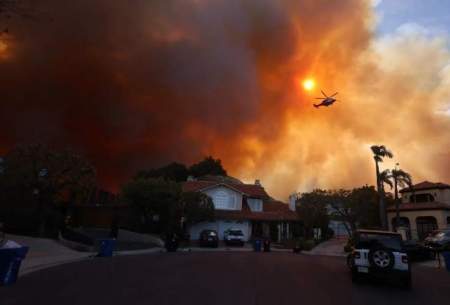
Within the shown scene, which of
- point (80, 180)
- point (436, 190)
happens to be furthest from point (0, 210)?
point (436, 190)

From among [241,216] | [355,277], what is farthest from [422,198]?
[355,277]

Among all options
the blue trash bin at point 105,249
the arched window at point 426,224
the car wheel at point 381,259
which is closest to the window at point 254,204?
the arched window at point 426,224

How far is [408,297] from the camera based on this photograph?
31.9 ft

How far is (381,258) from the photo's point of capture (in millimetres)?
11016

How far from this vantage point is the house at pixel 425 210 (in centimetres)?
4128

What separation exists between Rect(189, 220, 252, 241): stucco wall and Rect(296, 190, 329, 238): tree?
667 cm

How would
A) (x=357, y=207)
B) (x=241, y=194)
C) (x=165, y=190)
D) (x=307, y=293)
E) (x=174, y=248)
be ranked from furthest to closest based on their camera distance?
(x=241, y=194), (x=357, y=207), (x=165, y=190), (x=174, y=248), (x=307, y=293)

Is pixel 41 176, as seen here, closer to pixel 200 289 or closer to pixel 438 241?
pixel 200 289

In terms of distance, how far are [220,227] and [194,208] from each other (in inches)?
276

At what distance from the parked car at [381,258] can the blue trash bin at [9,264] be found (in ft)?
33.5

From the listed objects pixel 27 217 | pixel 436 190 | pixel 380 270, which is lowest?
pixel 380 270

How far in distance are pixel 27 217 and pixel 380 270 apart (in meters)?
23.8

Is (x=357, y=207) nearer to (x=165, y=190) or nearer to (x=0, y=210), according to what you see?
(x=165, y=190)

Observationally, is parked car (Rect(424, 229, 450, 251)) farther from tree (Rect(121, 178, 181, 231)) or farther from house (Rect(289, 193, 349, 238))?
tree (Rect(121, 178, 181, 231))
